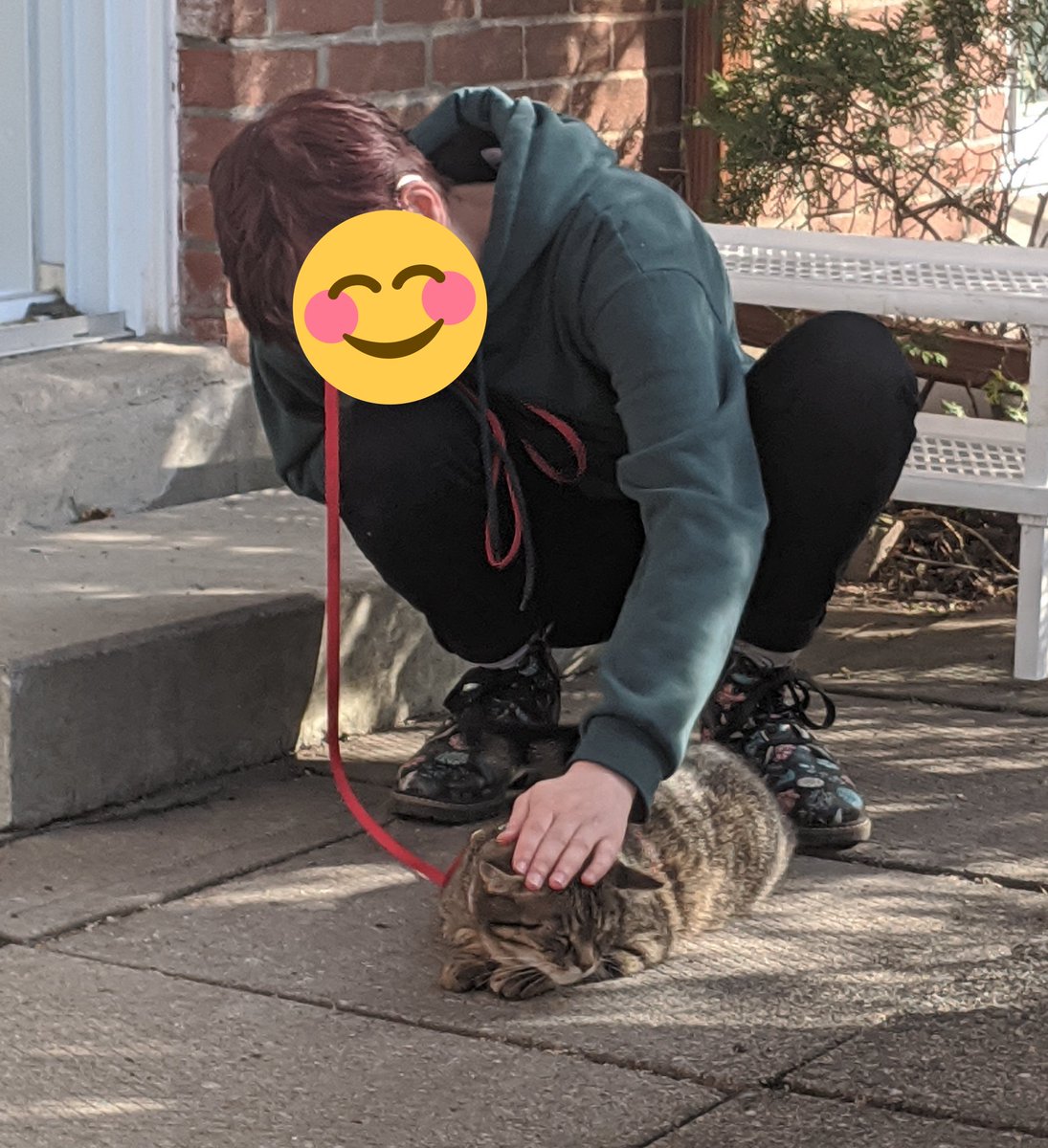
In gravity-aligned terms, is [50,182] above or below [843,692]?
above

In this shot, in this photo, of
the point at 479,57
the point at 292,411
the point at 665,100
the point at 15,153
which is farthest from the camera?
the point at 665,100

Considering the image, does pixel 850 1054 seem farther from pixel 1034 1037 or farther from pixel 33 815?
pixel 33 815

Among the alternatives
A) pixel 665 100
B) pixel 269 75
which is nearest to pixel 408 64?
pixel 269 75

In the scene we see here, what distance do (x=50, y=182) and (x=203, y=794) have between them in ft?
5.25

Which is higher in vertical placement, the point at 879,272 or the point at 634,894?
the point at 879,272

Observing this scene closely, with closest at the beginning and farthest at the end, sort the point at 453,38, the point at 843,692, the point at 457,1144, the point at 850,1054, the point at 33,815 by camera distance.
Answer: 1. the point at 457,1144
2. the point at 850,1054
3. the point at 33,815
4. the point at 843,692
5. the point at 453,38

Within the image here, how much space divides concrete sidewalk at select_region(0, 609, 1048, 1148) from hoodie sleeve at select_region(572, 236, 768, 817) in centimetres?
32

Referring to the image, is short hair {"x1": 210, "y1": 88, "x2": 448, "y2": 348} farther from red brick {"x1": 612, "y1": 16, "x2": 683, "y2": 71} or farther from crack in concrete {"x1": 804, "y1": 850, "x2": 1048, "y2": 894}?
red brick {"x1": 612, "y1": 16, "x2": 683, "y2": 71}

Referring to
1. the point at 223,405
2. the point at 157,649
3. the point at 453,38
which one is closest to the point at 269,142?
the point at 157,649

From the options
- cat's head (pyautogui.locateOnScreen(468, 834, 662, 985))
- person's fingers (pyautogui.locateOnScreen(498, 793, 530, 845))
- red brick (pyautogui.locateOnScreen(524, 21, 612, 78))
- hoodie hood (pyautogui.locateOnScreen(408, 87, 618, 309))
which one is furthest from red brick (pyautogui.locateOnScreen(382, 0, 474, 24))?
person's fingers (pyautogui.locateOnScreen(498, 793, 530, 845))

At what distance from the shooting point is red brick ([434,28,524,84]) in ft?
14.7

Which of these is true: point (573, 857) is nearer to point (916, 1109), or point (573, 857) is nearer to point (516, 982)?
point (516, 982)

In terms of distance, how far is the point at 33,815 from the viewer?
9.97ft

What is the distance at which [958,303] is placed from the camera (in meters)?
3.73
